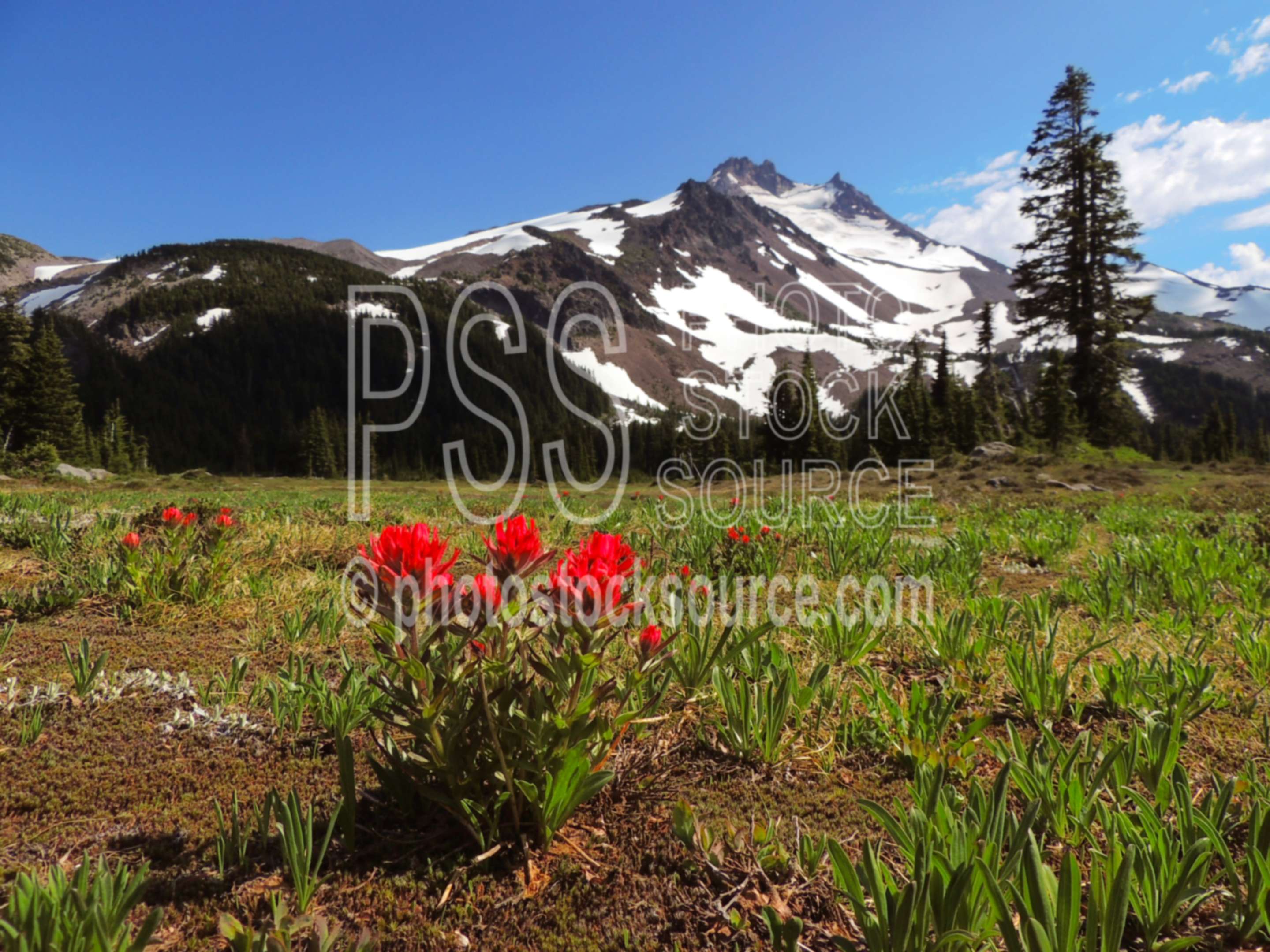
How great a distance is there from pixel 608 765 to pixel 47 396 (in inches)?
1780

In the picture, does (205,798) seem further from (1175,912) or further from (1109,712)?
(1109,712)

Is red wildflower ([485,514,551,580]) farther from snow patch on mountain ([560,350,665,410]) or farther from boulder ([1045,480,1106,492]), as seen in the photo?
snow patch on mountain ([560,350,665,410])

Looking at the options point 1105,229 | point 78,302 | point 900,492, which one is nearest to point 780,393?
point 1105,229

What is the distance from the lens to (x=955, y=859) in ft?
4.35

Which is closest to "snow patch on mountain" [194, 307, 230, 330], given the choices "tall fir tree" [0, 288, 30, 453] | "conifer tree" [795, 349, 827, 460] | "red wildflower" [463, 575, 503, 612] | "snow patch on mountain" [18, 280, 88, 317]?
"snow patch on mountain" [18, 280, 88, 317]

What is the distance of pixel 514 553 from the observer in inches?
62.4

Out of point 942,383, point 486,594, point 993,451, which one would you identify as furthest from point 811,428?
point 486,594

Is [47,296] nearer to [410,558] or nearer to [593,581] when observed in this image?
[410,558]

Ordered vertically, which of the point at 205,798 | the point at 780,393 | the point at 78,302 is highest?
the point at 78,302

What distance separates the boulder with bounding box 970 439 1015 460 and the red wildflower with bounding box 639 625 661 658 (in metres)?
17.7

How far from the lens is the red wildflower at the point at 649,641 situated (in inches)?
69.9

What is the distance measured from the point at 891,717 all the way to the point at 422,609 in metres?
1.93

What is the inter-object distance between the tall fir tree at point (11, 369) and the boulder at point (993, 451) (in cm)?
4492

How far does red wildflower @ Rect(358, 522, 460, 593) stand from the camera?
1.42m
